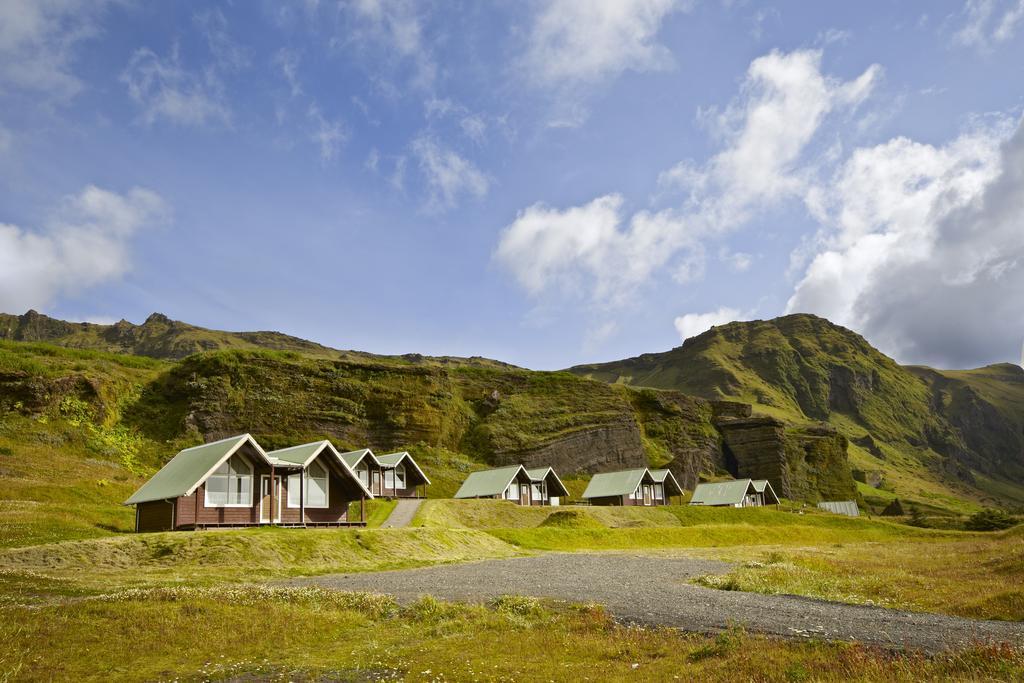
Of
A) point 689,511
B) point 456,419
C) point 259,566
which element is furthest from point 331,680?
point 456,419

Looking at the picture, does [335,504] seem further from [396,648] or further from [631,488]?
[631,488]

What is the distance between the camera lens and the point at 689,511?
268ft

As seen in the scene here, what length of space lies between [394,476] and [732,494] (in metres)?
50.6

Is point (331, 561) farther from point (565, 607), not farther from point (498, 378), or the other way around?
point (498, 378)

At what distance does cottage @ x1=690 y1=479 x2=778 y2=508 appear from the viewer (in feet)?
315

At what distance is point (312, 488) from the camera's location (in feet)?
154

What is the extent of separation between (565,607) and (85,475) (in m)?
50.2

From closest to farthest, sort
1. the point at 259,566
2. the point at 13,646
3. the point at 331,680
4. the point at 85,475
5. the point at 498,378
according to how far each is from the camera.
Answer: the point at 331,680 < the point at 13,646 < the point at 259,566 < the point at 85,475 < the point at 498,378

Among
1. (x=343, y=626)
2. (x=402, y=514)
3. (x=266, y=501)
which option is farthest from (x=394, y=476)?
(x=343, y=626)

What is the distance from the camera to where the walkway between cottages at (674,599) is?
15.1 m

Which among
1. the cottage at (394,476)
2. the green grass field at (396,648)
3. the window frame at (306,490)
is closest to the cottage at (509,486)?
the cottage at (394,476)

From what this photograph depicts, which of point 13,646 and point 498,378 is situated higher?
point 498,378

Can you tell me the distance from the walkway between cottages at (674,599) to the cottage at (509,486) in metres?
42.2

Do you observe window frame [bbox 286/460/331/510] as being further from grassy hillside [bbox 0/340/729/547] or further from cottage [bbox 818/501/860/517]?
cottage [bbox 818/501/860/517]
